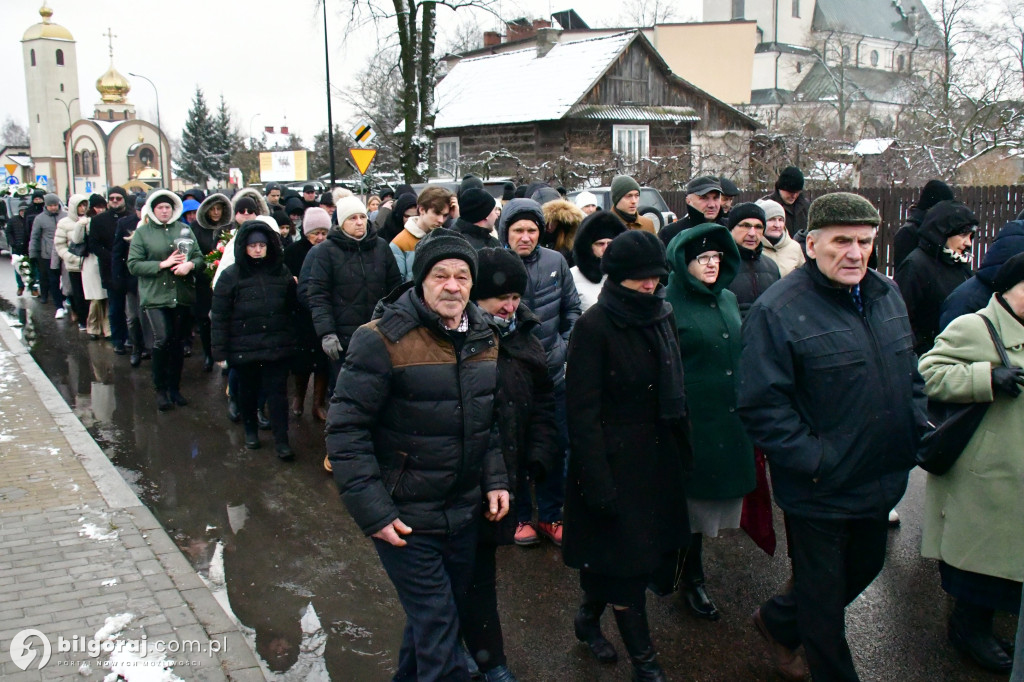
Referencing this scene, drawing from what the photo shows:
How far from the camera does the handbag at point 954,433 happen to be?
3.91 meters

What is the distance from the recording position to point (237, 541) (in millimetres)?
5750

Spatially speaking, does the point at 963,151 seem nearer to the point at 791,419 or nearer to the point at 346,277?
the point at 346,277

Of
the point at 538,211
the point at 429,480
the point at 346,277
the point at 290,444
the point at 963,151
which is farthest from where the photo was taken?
the point at 963,151

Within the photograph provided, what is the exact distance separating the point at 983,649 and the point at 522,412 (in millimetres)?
2383

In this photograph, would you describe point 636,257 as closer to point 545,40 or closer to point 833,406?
point 833,406

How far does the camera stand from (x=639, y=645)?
3.88 meters

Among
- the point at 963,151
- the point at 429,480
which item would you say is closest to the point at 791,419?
the point at 429,480

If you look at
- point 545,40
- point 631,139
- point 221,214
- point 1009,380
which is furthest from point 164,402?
point 545,40

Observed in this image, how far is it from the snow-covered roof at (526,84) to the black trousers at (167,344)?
967 inches

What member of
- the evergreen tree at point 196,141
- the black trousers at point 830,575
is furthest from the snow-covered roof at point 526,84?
the evergreen tree at point 196,141

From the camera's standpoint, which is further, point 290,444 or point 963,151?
point 963,151

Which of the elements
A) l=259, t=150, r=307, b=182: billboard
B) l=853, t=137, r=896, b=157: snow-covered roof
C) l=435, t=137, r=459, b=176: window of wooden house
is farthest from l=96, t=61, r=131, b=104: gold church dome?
l=853, t=137, r=896, b=157: snow-covered roof

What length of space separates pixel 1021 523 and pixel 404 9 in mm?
24189

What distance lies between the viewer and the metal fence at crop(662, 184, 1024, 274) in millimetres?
14227
